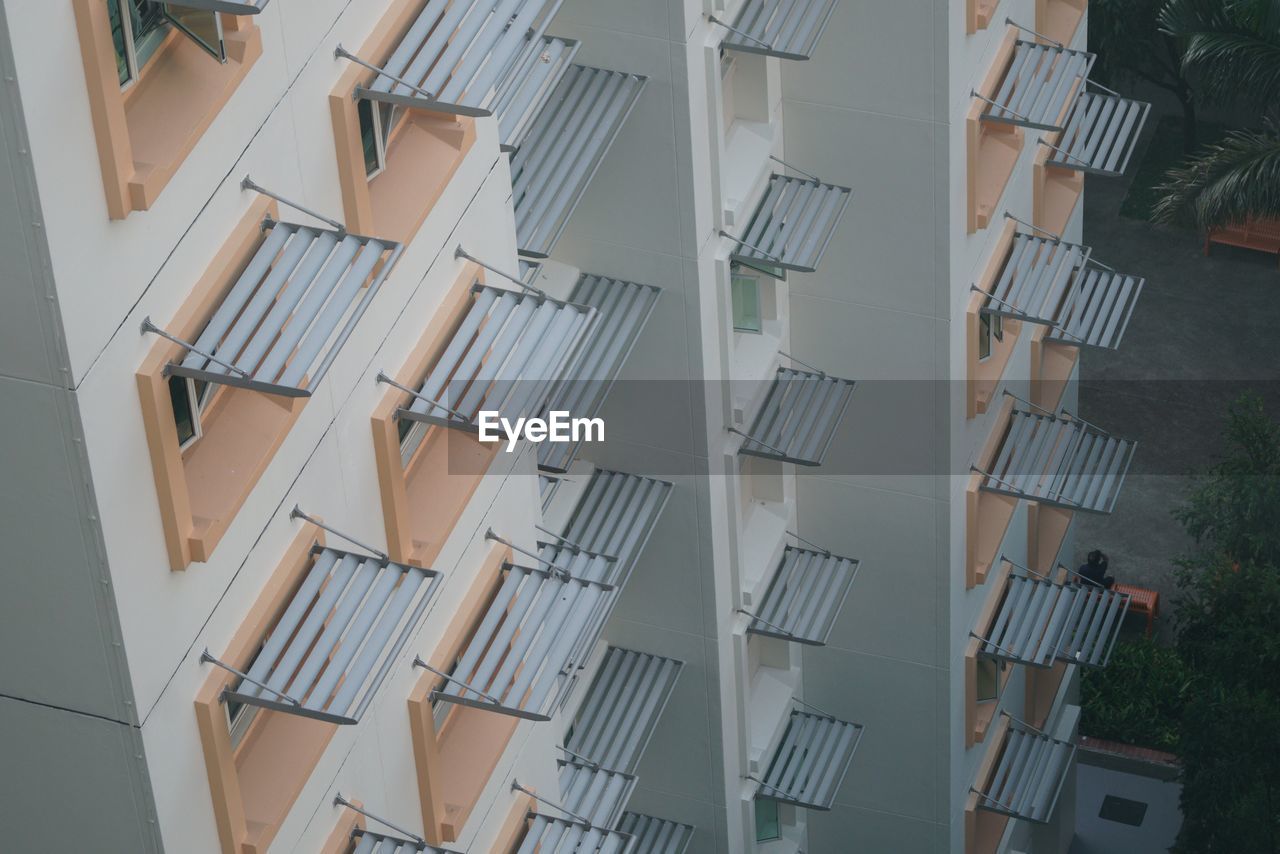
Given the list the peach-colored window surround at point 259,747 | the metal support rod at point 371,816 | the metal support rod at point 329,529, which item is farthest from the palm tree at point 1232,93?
the peach-colored window surround at point 259,747

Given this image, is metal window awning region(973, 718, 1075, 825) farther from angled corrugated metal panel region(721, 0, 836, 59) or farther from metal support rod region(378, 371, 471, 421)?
metal support rod region(378, 371, 471, 421)

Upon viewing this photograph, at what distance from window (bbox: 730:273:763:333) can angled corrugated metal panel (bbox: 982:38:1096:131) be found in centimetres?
401

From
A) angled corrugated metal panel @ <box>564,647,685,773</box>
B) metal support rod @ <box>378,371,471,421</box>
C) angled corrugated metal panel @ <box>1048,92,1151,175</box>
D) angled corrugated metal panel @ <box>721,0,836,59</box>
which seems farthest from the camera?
angled corrugated metal panel @ <box>1048,92,1151,175</box>

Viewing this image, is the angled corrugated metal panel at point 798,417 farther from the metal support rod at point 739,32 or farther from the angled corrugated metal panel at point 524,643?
the angled corrugated metal panel at point 524,643

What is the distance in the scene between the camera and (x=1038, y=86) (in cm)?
3072

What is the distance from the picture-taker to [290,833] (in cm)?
1844

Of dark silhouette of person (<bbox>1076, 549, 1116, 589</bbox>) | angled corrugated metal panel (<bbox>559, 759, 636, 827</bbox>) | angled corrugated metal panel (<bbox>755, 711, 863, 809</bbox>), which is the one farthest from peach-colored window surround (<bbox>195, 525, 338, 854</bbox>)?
dark silhouette of person (<bbox>1076, 549, 1116, 589</bbox>)

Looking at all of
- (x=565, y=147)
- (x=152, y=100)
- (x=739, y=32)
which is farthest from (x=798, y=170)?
(x=152, y=100)

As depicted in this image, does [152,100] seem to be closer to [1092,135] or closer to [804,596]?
[804,596]

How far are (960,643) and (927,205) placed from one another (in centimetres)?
773

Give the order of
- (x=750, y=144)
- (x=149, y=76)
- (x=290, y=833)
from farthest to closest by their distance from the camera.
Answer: (x=750, y=144) < (x=290, y=833) < (x=149, y=76)

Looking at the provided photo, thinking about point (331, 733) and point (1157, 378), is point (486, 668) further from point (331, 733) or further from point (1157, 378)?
point (1157, 378)

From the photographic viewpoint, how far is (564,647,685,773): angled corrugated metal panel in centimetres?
2836

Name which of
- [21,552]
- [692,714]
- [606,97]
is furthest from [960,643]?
[21,552]
